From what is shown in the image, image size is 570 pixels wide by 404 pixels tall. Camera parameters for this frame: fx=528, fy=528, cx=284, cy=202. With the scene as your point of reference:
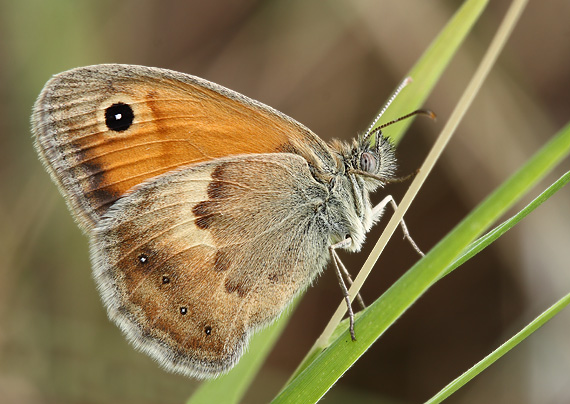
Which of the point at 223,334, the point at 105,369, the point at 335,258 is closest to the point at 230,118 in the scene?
the point at 335,258

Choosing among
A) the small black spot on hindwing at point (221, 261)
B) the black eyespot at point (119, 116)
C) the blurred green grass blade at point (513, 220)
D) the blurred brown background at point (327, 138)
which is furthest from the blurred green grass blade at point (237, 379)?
the blurred brown background at point (327, 138)

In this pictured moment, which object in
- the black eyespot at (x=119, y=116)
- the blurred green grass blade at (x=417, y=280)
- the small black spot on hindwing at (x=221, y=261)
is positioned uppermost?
the blurred green grass blade at (x=417, y=280)

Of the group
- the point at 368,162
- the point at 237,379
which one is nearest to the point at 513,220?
the point at 368,162

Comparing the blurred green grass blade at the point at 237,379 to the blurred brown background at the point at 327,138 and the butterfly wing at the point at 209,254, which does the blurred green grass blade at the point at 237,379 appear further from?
the blurred brown background at the point at 327,138

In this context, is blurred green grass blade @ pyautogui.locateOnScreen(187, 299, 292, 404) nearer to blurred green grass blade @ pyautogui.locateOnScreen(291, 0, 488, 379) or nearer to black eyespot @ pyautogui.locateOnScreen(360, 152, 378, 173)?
black eyespot @ pyautogui.locateOnScreen(360, 152, 378, 173)

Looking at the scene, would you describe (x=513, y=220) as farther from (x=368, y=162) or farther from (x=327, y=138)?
(x=327, y=138)

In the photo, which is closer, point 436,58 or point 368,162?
point 436,58
